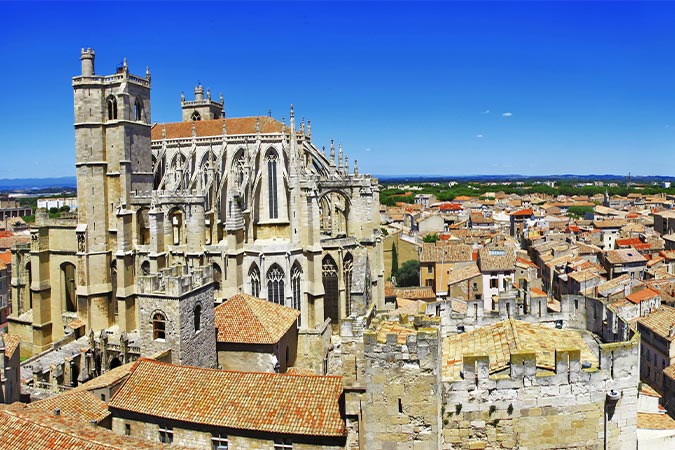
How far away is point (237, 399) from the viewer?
17.9 metres

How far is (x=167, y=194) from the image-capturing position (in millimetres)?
38094

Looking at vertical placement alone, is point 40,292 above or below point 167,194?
below

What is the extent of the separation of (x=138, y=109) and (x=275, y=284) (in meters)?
16.1

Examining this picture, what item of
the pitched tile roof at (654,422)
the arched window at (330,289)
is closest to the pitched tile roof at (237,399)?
the pitched tile roof at (654,422)

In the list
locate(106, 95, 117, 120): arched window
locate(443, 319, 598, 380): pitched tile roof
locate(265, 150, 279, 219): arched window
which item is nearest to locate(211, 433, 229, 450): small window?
locate(443, 319, 598, 380): pitched tile roof

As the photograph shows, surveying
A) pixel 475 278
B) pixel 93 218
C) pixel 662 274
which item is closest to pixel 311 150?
pixel 93 218

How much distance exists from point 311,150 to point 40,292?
71.8 ft

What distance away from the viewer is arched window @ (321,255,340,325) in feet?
127

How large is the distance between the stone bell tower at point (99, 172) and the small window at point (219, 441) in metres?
25.1

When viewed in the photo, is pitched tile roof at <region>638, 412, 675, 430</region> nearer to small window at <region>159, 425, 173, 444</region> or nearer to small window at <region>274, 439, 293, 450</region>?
small window at <region>274, 439, 293, 450</region>

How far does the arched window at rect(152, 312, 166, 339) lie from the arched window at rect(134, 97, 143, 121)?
70.3 ft

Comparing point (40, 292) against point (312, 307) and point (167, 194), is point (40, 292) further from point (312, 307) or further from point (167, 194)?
point (312, 307)

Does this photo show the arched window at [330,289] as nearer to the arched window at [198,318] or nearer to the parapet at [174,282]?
the parapet at [174,282]

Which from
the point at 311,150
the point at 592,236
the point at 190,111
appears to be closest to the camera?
the point at 311,150
